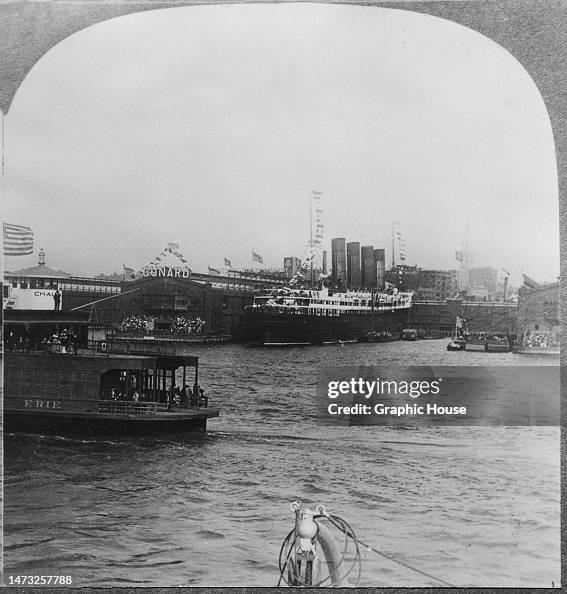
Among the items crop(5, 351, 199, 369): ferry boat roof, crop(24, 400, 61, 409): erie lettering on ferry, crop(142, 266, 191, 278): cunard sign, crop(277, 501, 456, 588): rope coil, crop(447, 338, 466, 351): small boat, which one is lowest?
crop(277, 501, 456, 588): rope coil

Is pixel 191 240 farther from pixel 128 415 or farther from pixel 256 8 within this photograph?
pixel 256 8

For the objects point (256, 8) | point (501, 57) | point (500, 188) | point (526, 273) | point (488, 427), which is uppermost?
point (256, 8)

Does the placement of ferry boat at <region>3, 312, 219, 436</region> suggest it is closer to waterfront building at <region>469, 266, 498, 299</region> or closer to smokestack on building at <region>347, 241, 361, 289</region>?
smokestack on building at <region>347, 241, 361, 289</region>

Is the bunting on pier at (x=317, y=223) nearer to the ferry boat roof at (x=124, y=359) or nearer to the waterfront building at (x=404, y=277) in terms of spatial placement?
the waterfront building at (x=404, y=277)

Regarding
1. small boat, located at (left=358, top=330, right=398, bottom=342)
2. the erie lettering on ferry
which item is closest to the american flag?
the erie lettering on ferry

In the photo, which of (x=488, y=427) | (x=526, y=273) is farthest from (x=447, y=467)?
(x=526, y=273)

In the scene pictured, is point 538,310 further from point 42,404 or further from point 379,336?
point 42,404
